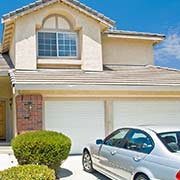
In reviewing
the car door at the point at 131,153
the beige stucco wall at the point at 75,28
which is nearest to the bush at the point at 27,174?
the car door at the point at 131,153

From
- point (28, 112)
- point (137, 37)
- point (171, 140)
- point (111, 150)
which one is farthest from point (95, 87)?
point (137, 37)

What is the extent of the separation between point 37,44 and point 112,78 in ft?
14.5

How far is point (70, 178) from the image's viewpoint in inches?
343

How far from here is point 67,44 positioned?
53.2ft

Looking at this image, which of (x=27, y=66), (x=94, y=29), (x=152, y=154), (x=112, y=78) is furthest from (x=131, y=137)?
(x=94, y=29)

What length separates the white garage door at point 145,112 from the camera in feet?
44.8

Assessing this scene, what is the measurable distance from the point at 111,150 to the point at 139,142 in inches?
43.1

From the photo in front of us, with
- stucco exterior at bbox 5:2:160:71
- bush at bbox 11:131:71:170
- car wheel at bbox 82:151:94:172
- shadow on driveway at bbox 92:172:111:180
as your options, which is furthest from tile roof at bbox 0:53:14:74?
shadow on driveway at bbox 92:172:111:180

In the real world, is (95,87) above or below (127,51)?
below

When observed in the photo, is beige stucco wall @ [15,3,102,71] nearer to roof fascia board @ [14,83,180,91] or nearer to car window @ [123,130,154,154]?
roof fascia board @ [14,83,180,91]

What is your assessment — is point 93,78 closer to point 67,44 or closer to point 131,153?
point 67,44

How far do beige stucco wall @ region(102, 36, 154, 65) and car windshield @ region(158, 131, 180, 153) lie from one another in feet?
39.2

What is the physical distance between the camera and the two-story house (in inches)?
494

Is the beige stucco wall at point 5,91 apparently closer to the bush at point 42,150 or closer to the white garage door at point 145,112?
the white garage door at point 145,112
